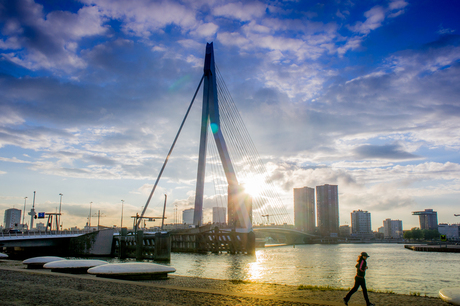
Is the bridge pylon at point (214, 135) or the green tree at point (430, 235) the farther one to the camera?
the green tree at point (430, 235)

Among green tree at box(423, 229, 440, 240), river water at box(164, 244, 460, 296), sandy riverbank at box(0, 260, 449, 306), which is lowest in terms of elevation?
green tree at box(423, 229, 440, 240)

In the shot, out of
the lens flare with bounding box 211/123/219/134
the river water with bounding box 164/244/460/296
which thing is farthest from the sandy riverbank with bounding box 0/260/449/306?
the lens flare with bounding box 211/123/219/134

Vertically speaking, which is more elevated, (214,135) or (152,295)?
(214,135)

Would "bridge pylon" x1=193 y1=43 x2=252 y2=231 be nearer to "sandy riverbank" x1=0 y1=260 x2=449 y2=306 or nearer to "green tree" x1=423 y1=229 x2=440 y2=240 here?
"sandy riverbank" x1=0 y1=260 x2=449 y2=306

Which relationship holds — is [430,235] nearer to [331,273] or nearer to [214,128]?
[214,128]

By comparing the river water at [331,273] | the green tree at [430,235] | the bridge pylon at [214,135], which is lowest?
the green tree at [430,235]

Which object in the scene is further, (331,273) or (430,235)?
(430,235)

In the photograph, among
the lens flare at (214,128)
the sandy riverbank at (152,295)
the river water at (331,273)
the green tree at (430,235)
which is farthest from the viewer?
the green tree at (430,235)

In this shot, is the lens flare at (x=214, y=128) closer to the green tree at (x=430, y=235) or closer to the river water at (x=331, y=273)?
the river water at (x=331, y=273)

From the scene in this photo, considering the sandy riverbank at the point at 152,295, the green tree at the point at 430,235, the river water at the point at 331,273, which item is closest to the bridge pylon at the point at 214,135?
the river water at the point at 331,273

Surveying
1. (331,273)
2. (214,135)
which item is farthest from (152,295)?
(214,135)

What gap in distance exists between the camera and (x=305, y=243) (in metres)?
147

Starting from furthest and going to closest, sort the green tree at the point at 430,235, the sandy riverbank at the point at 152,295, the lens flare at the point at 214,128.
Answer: the green tree at the point at 430,235 → the lens flare at the point at 214,128 → the sandy riverbank at the point at 152,295

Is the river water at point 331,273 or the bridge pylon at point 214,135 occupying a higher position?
the bridge pylon at point 214,135
